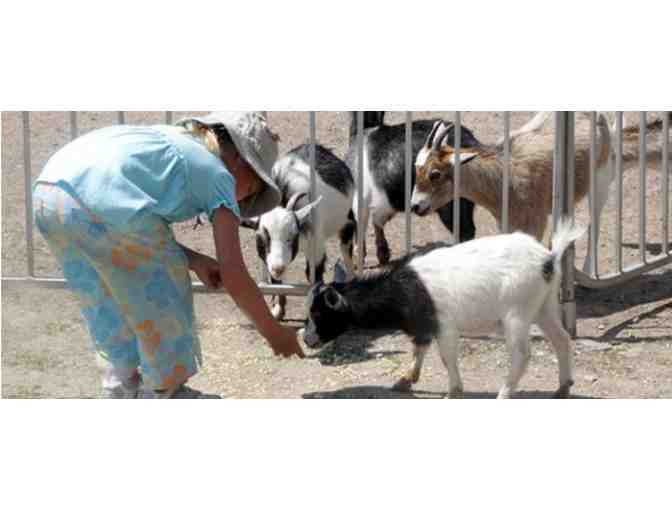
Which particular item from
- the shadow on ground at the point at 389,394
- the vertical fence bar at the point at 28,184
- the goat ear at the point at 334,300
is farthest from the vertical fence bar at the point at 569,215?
the vertical fence bar at the point at 28,184

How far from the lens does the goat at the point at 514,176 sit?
7.61 metres

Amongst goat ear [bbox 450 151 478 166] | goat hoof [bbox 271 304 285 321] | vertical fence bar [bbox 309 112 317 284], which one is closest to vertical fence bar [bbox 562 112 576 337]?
goat ear [bbox 450 151 478 166]

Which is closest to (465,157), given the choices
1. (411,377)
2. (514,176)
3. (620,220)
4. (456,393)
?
(514,176)

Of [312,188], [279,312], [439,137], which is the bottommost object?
[279,312]

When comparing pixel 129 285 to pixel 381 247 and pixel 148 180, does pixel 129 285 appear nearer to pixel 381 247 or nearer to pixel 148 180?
pixel 148 180

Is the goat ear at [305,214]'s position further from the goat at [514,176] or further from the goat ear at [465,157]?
the goat ear at [465,157]

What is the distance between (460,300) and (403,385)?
0.69m

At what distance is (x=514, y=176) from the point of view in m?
7.75

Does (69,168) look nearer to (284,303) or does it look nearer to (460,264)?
(460,264)

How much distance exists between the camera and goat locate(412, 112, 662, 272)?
7.61m

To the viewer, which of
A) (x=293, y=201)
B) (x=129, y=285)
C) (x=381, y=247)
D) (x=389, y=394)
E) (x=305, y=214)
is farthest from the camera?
(x=381, y=247)

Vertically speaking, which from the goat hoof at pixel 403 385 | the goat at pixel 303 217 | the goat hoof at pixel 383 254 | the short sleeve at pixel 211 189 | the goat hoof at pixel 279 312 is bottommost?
the goat hoof at pixel 403 385

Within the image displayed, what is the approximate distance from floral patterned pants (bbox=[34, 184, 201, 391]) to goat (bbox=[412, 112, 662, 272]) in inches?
114

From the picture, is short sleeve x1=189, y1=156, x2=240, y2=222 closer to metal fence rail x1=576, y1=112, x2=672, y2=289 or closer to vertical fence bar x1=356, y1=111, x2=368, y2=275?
vertical fence bar x1=356, y1=111, x2=368, y2=275
